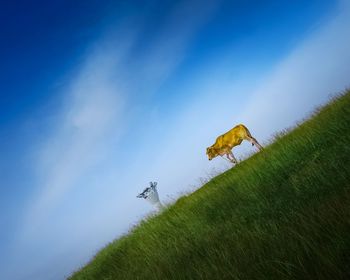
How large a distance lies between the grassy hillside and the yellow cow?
21.7 ft

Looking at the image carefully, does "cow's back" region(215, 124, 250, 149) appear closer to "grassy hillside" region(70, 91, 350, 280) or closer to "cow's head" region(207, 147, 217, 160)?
"cow's head" region(207, 147, 217, 160)

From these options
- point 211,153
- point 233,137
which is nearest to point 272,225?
point 233,137

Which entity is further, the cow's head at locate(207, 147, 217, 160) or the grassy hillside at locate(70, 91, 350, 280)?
the cow's head at locate(207, 147, 217, 160)

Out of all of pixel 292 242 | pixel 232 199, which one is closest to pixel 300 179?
pixel 232 199

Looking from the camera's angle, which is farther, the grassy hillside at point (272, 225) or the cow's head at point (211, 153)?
the cow's head at point (211, 153)

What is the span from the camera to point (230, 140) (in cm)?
1941

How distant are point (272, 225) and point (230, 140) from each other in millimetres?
14542

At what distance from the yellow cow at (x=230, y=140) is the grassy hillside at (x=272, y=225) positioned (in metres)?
6.61

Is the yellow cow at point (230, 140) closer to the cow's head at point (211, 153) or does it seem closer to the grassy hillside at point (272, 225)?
the cow's head at point (211, 153)

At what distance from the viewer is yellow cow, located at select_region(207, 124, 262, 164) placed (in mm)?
18670

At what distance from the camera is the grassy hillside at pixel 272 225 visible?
3.62 m

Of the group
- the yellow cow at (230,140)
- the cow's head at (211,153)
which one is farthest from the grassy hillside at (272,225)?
the cow's head at (211,153)

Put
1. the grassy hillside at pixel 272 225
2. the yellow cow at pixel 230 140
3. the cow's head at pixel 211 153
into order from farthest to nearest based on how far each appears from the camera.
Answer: the cow's head at pixel 211 153
the yellow cow at pixel 230 140
the grassy hillside at pixel 272 225

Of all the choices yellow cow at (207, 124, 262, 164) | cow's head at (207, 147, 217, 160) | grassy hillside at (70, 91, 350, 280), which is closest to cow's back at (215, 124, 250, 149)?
yellow cow at (207, 124, 262, 164)
